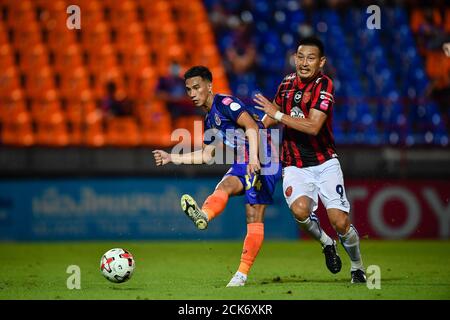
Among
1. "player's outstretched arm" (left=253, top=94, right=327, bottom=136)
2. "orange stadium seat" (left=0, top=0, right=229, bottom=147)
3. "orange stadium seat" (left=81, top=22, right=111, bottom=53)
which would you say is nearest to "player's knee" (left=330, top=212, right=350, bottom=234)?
"player's outstretched arm" (left=253, top=94, right=327, bottom=136)

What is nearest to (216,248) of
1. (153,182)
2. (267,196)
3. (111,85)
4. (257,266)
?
(153,182)

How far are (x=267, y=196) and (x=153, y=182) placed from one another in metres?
7.25

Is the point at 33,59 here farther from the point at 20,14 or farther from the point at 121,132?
the point at 121,132

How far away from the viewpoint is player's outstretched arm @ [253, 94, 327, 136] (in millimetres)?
8023

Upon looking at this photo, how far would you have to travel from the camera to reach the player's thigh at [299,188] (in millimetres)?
8367

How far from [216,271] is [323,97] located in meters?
2.83

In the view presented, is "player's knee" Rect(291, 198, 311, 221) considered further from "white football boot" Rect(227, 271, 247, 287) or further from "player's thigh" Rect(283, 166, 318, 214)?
"white football boot" Rect(227, 271, 247, 287)

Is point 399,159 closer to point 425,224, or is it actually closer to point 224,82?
point 425,224

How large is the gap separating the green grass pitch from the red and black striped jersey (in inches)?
48.2

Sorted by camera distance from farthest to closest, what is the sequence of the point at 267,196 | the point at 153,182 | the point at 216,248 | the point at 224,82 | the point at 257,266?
the point at 224,82 → the point at 153,182 → the point at 216,248 → the point at 257,266 → the point at 267,196

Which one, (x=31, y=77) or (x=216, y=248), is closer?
(x=216, y=248)

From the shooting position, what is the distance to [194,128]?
16125 millimetres

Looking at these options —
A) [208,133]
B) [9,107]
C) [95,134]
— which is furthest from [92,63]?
[208,133]

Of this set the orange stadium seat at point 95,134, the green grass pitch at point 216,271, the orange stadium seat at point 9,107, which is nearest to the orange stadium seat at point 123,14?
the orange stadium seat at point 95,134
